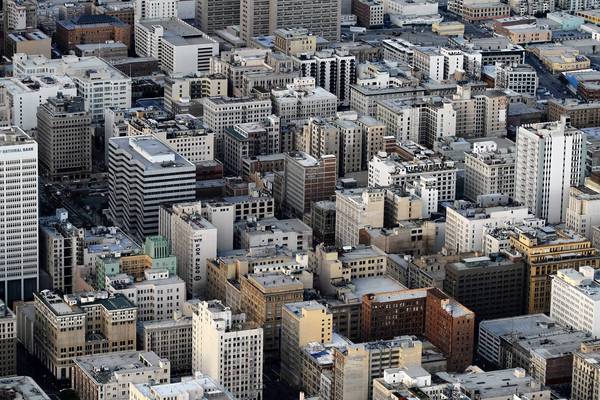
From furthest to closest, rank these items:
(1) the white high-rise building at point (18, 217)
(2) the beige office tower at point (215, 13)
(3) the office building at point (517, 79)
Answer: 1. (2) the beige office tower at point (215, 13)
2. (3) the office building at point (517, 79)
3. (1) the white high-rise building at point (18, 217)

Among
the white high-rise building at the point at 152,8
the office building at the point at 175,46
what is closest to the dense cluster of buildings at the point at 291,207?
the office building at the point at 175,46

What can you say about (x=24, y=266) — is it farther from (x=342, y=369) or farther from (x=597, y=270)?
(x=597, y=270)

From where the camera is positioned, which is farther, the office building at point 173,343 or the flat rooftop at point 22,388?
the office building at point 173,343

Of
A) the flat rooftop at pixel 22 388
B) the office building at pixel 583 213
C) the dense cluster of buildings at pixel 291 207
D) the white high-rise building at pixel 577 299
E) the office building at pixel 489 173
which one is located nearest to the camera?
the flat rooftop at pixel 22 388

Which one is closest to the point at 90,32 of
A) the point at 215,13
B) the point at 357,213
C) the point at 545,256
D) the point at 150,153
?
the point at 215,13

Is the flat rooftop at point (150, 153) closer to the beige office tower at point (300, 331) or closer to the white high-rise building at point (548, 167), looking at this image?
the white high-rise building at point (548, 167)

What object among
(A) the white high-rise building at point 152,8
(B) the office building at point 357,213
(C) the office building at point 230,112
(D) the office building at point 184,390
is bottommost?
(D) the office building at point 184,390

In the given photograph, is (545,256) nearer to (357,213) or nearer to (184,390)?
(357,213)
